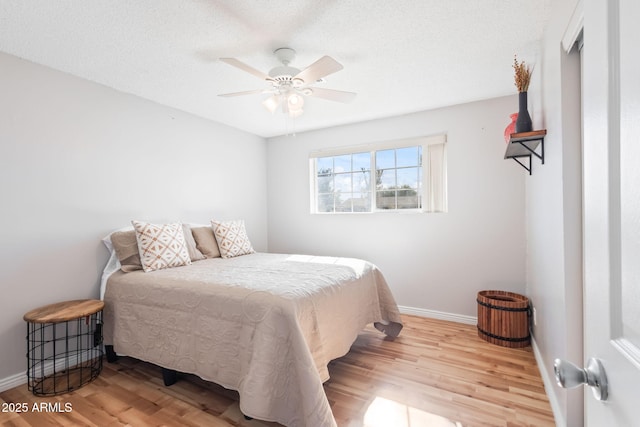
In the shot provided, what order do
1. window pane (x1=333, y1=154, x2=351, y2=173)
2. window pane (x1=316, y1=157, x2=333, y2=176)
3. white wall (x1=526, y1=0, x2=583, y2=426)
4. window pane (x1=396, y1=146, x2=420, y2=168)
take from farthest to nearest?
window pane (x1=316, y1=157, x2=333, y2=176) → window pane (x1=333, y1=154, x2=351, y2=173) → window pane (x1=396, y1=146, x2=420, y2=168) → white wall (x1=526, y1=0, x2=583, y2=426)

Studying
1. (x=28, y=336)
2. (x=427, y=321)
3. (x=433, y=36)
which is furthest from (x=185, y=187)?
(x=427, y=321)

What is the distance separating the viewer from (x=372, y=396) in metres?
1.96

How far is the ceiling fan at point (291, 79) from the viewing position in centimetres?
187

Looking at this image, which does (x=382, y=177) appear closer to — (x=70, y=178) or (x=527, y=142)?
(x=527, y=142)

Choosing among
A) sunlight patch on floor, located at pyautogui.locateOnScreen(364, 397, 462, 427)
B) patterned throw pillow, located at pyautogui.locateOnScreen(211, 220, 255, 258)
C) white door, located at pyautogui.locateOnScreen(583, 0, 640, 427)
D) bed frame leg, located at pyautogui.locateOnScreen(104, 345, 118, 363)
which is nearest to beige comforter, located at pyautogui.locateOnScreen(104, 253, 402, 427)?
bed frame leg, located at pyautogui.locateOnScreen(104, 345, 118, 363)

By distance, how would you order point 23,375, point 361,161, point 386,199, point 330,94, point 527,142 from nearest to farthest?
point 527,142 → point 23,375 → point 330,94 → point 386,199 → point 361,161

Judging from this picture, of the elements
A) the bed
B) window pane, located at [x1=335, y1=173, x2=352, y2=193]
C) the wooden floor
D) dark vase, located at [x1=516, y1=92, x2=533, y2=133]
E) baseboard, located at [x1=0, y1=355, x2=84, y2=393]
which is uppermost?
dark vase, located at [x1=516, y1=92, x2=533, y2=133]

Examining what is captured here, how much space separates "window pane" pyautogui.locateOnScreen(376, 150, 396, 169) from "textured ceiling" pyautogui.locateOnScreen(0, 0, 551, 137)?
0.91 m

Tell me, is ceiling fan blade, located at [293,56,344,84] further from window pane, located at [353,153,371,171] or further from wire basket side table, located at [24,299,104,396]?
wire basket side table, located at [24,299,104,396]

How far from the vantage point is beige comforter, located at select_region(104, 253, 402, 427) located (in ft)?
5.25

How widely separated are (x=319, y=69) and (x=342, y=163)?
225 cm

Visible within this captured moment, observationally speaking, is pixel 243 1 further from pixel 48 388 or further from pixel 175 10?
pixel 48 388

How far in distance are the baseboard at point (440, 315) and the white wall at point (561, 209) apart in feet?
3.77

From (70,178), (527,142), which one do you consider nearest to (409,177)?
(527,142)
